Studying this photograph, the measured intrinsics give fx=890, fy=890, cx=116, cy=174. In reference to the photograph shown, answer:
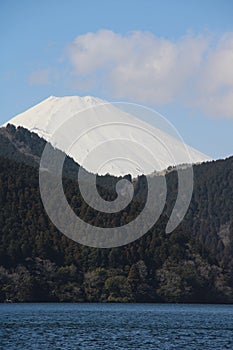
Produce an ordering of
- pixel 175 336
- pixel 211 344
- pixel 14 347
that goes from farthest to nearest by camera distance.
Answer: pixel 175 336
pixel 211 344
pixel 14 347

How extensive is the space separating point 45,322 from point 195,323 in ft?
78.9

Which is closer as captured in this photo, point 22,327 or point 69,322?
point 22,327

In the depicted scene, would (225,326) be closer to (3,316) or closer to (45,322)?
(45,322)

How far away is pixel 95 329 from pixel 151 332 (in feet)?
30.0

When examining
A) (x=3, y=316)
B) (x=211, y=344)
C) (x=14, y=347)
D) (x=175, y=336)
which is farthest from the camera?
(x=3, y=316)

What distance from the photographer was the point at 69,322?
133 meters

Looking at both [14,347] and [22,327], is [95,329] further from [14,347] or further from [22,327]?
[14,347]

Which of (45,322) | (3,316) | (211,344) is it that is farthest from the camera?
(3,316)

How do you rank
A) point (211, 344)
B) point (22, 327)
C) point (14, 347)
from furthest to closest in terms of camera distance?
point (22, 327) → point (211, 344) → point (14, 347)

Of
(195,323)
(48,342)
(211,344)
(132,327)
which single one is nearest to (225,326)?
(195,323)

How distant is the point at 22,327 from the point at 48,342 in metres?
23.5

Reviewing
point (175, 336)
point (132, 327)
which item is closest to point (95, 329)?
point (132, 327)

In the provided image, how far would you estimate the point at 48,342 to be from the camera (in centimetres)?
9644

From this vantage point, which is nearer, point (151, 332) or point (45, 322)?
point (151, 332)
